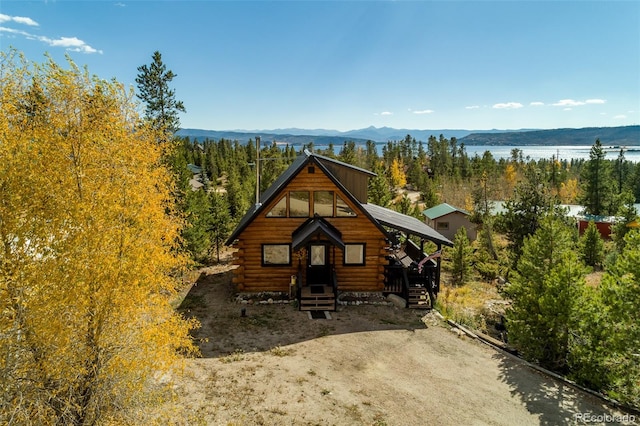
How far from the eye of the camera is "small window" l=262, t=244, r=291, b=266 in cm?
1802

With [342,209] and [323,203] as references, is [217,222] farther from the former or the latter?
[342,209]

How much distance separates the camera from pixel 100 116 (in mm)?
6703

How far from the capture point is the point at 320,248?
17984mm

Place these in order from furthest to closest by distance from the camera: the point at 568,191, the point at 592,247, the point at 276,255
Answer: the point at 568,191, the point at 592,247, the point at 276,255

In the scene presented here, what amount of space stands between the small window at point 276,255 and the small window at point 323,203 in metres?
2.39

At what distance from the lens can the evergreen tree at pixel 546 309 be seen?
40.8 feet

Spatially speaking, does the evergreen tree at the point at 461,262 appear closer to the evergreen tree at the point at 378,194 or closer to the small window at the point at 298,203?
the evergreen tree at the point at 378,194

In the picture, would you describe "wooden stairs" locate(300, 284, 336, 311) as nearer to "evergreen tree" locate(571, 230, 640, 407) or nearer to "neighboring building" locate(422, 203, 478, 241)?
"evergreen tree" locate(571, 230, 640, 407)

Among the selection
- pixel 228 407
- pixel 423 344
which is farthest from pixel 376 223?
pixel 228 407

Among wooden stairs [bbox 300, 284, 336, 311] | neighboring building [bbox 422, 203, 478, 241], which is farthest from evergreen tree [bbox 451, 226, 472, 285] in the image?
neighboring building [bbox 422, 203, 478, 241]

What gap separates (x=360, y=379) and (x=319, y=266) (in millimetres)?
7514

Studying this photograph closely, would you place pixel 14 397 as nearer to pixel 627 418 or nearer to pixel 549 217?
pixel 627 418

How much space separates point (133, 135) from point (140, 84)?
91.7ft

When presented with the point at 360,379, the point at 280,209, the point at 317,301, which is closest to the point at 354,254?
the point at 317,301
